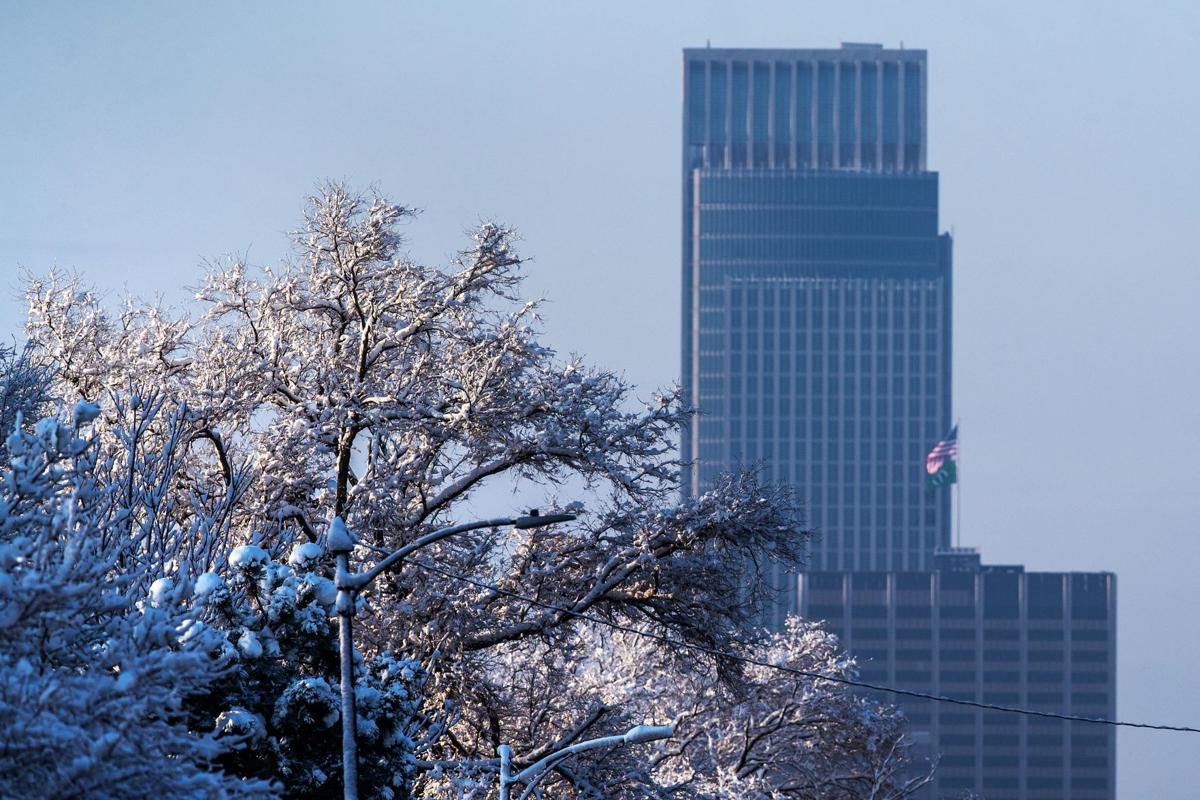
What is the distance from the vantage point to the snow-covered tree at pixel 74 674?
1323 cm

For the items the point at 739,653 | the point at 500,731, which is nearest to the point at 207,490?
the point at 500,731

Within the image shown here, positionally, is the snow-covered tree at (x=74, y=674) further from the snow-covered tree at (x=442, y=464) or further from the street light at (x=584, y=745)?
the snow-covered tree at (x=442, y=464)

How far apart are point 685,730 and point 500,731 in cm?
1038

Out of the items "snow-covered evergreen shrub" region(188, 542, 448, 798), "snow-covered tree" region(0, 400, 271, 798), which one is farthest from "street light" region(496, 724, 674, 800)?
"snow-covered tree" region(0, 400, 271, 798)

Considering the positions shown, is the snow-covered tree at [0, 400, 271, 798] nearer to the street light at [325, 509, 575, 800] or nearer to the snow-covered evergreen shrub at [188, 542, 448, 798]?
the street light at [325, 509, 575, 800]

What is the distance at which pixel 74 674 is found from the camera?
16.2 metres

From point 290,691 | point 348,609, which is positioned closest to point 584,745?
point 290,691

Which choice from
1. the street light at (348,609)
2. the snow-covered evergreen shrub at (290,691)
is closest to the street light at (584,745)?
the snow-covered evergreen shrub at (290,691)

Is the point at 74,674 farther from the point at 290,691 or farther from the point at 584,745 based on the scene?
the point at 584,745

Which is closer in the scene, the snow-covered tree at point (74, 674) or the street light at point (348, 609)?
the snow-covered tree at point (74, 674)

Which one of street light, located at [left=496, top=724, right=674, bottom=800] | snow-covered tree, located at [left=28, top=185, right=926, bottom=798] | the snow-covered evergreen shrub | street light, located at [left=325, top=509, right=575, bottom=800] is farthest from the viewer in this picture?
snow-covered tree, located at [left=28, top=185, right=926, bottom=798]

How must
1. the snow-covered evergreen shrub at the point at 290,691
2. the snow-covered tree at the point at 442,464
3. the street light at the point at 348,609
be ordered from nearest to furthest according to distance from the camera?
the street light at the point at 348,609, the snow-covered evergreen shrub at the point at 290,691, the snow-covered tree at the point at 442,464

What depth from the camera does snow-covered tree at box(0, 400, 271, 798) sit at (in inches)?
521

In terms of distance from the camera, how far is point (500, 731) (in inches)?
1389
